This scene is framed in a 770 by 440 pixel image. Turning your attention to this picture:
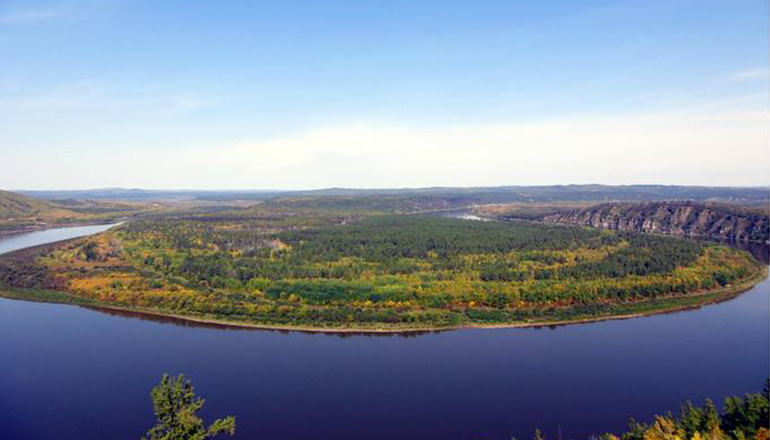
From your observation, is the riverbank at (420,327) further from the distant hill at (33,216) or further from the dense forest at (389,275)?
the distant hill at (33,216)

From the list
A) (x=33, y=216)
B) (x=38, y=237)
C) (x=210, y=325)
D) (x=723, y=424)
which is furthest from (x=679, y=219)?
(x=33, y=216)

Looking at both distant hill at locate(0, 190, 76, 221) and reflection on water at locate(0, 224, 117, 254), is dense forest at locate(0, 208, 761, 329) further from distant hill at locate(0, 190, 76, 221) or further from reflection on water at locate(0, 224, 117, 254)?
distant hill at locate(0, 190, 76, 221)

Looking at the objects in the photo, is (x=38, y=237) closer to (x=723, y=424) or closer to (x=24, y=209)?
(x=24, y=209)

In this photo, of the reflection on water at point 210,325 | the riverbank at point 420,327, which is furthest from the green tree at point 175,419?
the riverbank at point 420,327

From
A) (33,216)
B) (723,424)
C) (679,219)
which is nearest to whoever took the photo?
(723,424)

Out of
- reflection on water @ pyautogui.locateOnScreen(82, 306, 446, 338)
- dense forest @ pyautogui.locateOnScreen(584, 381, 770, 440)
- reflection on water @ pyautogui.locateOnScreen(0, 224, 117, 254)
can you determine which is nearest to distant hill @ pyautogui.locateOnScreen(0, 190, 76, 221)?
reflection on water @ pyautogui.locateOnScreen(0, 224, 117, 254)

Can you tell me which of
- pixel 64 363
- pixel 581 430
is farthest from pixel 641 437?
pixel 64 363
